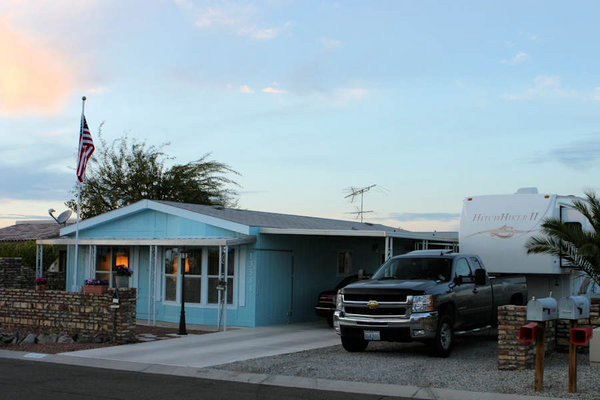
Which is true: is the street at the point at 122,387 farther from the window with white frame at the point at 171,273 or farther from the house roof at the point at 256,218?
the window with white frame at the point at 171,273

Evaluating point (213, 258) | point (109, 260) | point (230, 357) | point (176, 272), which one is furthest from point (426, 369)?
point (109, 260)

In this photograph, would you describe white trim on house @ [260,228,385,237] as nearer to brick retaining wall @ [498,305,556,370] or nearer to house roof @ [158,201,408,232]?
house roof @ [158,201,408,232]

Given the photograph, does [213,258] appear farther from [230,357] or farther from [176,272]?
[230,357]

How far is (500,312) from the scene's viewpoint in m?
11.8

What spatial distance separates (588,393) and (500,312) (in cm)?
249

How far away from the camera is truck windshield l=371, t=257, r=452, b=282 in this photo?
548 inches

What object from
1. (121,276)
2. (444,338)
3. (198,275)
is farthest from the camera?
(198,275)

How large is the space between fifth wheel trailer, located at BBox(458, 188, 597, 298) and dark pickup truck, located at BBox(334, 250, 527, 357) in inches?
86.0

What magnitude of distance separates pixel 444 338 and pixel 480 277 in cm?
175

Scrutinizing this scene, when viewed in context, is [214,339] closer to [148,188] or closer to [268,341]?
[268,341]

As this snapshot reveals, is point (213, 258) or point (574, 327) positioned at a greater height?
point (213, 258)

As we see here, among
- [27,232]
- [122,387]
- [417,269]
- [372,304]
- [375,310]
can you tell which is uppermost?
[27,232]

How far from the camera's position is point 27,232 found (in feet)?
129

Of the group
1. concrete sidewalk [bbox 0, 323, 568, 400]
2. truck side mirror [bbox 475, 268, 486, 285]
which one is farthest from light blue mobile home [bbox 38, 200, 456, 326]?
truck side mirror [bbox 475, 268, 486, 285]
